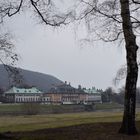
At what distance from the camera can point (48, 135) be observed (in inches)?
593

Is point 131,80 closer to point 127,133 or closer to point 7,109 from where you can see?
point 127,133

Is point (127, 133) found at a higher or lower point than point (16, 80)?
lower

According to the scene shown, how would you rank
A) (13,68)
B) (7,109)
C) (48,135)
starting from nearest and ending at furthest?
(48,135) → (13,68) → (7,109)

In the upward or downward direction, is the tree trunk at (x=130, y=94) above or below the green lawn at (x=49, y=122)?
above

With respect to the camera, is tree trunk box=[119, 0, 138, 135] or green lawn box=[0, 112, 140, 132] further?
green lawn box=[0, 112, 140, 132]

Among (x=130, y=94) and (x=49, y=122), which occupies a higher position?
(x=130, y=94)

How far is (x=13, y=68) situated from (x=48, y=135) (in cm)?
415

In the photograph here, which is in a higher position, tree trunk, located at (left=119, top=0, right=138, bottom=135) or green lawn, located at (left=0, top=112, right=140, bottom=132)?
tree trunk, located at (left=119, top=0, right=138, bottom=135)

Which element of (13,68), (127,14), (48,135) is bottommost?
(48,135)

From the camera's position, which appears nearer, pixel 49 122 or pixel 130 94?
pixel 130 94

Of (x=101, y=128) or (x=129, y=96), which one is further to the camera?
(x=101, y=128)

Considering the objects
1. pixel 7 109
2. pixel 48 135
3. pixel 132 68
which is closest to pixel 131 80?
pixel 132 68

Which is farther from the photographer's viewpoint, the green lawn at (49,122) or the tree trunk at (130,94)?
the green lawn at (49,122)

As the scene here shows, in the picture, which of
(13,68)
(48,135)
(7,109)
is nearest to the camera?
(48,135)
